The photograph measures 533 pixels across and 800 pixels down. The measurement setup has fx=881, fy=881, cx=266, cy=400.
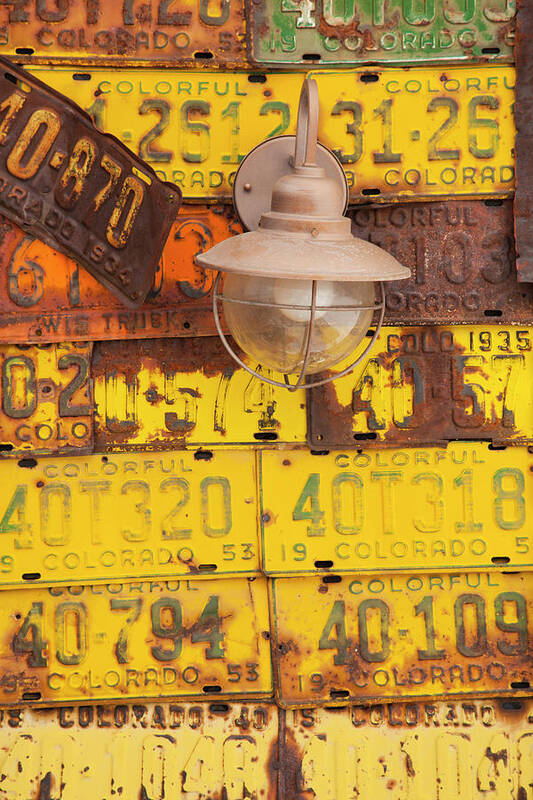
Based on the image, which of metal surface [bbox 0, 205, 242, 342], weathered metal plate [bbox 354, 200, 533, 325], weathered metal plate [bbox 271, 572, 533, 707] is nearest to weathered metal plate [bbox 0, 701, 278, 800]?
weathered metal plate [bbox 271, 572, 533, 707]

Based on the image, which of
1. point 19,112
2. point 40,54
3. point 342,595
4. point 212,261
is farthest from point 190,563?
point 40,54

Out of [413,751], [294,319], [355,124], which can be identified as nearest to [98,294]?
[294,319]

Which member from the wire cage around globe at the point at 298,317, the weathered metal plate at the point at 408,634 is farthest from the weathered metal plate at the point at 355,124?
the weathered metal plate at the point at 408,634

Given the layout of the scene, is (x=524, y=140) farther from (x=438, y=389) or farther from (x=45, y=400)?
(x=45, y=400)

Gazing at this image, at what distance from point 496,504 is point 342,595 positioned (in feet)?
1.37

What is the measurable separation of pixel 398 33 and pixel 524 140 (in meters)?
0.37

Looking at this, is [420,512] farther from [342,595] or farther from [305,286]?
[305,286]

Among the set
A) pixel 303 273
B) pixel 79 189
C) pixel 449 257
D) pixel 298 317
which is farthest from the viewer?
pixel 449 257

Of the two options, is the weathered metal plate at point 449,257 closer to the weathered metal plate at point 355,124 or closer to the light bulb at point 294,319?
the weathered metal plate at point 355,124

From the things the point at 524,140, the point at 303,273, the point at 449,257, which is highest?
the point at 524,140

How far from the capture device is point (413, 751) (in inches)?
81.6

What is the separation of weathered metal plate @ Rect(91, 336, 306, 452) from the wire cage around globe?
310 mm

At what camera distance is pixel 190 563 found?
6.73 ft

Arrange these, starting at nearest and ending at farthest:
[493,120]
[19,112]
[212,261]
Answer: [212,261]
[19,112]
[493,120]
